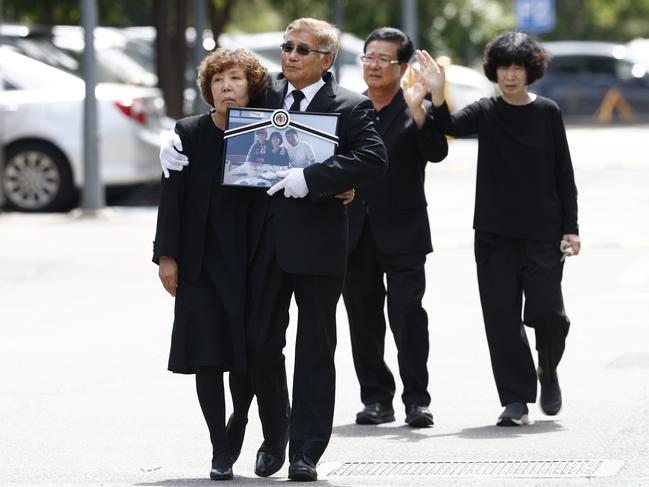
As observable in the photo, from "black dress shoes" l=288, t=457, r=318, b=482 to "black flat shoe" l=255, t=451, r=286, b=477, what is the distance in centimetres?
16

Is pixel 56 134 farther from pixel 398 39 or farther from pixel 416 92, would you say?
pixel 416 92

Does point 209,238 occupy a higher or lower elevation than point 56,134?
higher

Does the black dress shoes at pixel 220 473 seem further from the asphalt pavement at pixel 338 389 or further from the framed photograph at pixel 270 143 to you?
the framed photograph at pixel 270 143

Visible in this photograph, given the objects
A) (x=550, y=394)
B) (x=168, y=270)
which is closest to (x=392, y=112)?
(x=550, y=394)

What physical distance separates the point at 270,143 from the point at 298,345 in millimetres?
775

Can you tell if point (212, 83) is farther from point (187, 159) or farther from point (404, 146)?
point (404, 146)

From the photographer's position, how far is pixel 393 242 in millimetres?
8156

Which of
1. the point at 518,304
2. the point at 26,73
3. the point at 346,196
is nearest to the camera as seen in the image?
the point at 346,196

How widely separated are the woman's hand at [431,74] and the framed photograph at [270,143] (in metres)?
1.16

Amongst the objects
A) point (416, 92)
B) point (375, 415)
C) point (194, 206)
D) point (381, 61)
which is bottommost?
point (375, 415)

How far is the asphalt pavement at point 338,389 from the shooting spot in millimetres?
7129

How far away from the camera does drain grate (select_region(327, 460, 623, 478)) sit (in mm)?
6902

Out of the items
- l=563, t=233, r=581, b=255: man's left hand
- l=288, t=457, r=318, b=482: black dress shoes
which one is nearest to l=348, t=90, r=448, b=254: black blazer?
l=563, t=233, r=581, b=255: man's left hand

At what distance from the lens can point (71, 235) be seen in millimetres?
16656
